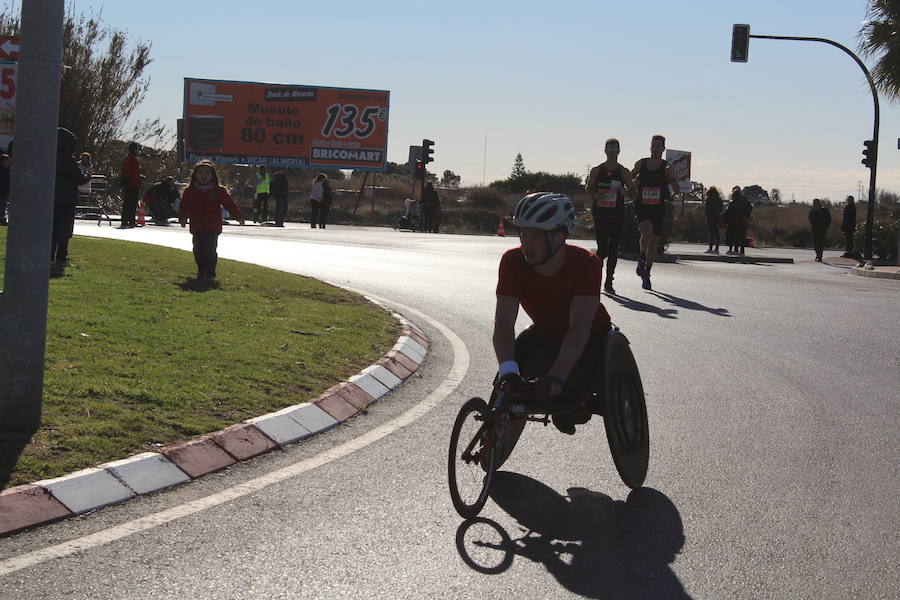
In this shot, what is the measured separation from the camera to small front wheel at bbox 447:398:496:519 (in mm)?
5242

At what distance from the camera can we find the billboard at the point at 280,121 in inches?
2298

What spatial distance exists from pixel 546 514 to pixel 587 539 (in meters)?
0.39

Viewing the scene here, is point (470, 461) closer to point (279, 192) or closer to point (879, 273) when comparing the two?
point (879, 273)

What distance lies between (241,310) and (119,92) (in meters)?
24.4

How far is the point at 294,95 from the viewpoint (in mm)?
58438

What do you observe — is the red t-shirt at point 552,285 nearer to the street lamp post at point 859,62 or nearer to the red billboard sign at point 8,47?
the red billboard sign at point 8,47

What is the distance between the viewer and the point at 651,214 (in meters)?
16.4

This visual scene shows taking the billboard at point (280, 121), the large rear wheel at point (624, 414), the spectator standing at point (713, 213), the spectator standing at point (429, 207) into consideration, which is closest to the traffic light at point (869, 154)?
the spectator standing at point (713, 213)

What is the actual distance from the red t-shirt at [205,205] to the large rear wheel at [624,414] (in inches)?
334

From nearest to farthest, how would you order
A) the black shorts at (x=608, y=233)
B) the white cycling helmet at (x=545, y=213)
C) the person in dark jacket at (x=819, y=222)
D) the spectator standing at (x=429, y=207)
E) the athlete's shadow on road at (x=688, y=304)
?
the white cycling helmet at (x=545, y=213) < the athlete's shadow on road at (x=688, y=304) < the black shorts at (x=608, y=233) < the person in dark jacket at (x=819, y=222) < the spectator standing at (x=429, y=207)

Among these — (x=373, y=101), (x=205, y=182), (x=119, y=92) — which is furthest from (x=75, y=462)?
(x=373, y=101)

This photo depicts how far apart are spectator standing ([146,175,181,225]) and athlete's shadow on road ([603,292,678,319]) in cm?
1937

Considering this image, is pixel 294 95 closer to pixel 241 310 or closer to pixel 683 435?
pixel 241 310

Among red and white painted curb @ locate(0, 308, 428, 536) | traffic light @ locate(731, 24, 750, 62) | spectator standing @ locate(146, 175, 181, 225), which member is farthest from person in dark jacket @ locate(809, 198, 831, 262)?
red and white painted curb @ locate(0, 308, 428, 536)
